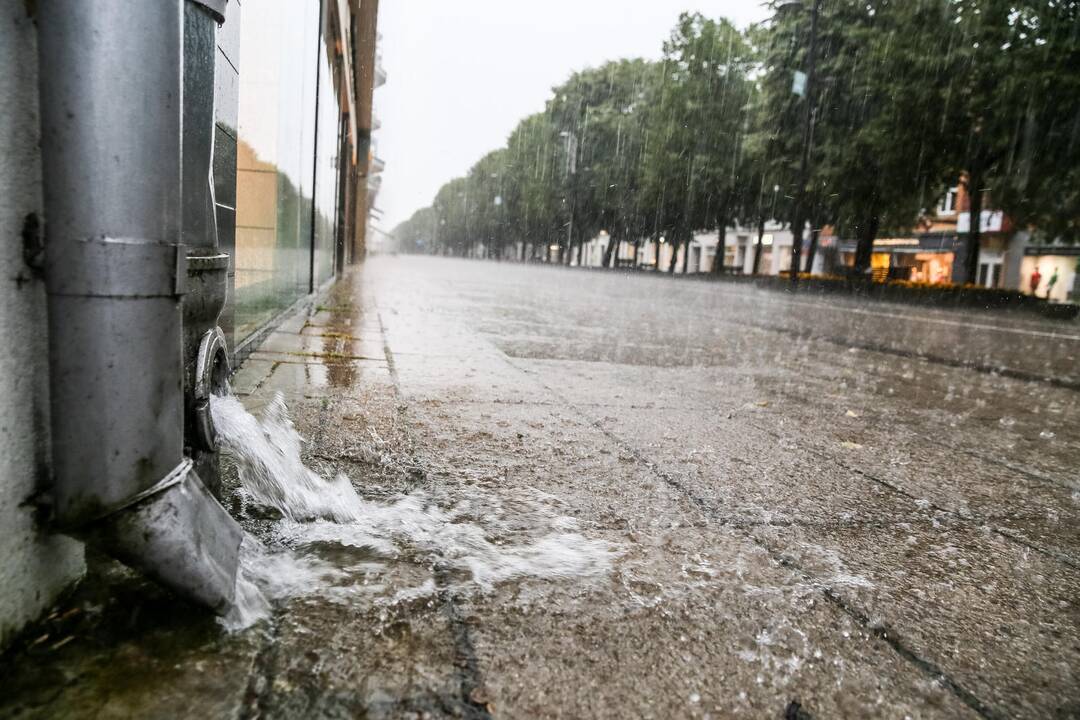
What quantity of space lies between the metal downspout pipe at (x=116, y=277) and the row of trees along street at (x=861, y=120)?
22015 mm

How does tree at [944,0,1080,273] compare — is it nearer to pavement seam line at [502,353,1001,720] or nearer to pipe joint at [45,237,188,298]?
pavement seam line at [502,353,1001,720]

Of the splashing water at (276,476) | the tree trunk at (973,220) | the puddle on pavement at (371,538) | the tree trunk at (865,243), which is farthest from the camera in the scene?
the tree trunk at (865,243)

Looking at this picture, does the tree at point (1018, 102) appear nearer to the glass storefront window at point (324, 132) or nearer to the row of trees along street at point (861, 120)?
the row of trees along street at point (861, 120)

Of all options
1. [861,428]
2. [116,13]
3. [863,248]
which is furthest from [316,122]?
[863,248]

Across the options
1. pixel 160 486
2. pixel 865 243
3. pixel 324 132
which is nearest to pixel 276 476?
pixel 160 486

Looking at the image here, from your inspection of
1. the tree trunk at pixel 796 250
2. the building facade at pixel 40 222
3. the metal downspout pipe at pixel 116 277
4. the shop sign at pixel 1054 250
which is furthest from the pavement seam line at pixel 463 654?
the shop sign at pixel 1054 250

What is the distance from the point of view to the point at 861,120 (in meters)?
23.8

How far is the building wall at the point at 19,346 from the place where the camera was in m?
1.15

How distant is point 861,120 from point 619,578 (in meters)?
25.7

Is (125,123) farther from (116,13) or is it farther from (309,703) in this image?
(309,703)

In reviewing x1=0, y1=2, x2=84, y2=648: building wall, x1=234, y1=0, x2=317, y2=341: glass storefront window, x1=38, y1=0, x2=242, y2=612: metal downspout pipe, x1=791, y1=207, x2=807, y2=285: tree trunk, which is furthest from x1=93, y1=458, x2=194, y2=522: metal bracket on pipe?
x1=791, y1=207, x2=807, y2=285: tree trunk

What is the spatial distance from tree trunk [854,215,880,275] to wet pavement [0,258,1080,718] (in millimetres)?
23659

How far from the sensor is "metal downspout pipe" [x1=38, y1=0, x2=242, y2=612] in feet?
3.87

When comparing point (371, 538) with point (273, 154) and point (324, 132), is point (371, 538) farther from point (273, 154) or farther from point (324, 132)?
point (324, 132)
